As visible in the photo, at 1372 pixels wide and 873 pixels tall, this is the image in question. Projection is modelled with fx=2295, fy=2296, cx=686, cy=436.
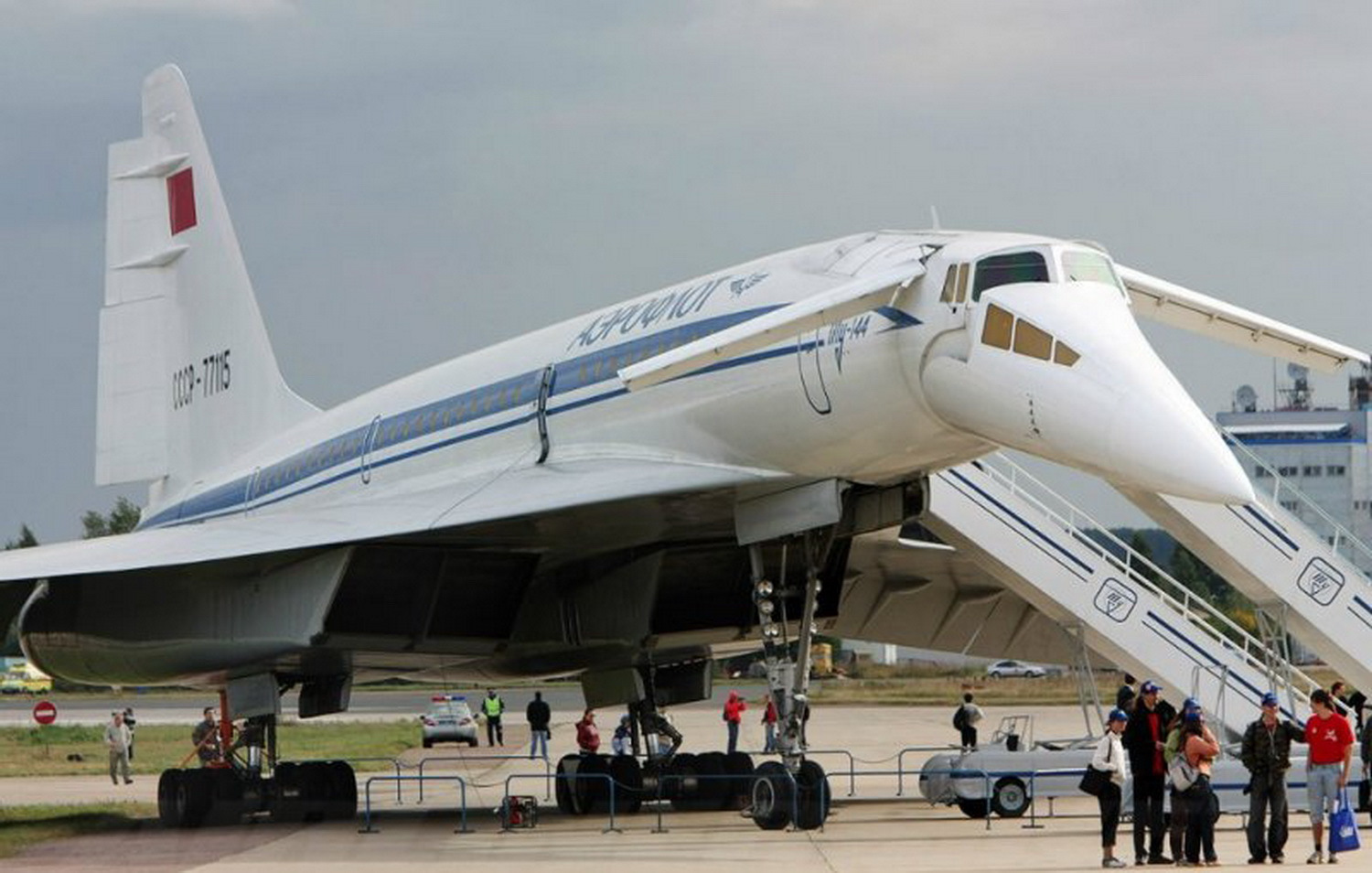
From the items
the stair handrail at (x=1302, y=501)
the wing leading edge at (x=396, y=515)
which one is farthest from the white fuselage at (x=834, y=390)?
the stair handrail at (x=1302, y=501)

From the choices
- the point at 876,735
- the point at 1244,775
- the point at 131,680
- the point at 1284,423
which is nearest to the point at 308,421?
the point at 131,680

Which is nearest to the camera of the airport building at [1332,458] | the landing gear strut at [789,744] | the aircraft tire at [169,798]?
the landing gear strut at [789,744]

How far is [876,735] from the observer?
37.3 metres

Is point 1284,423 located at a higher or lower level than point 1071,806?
higher

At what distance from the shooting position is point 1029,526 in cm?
1964

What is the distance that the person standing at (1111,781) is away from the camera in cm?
1370

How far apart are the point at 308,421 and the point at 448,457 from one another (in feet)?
13.2

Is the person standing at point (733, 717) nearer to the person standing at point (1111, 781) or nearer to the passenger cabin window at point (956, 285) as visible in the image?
the person standing at point (1111, 781)

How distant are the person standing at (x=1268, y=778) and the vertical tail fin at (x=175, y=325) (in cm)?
1154

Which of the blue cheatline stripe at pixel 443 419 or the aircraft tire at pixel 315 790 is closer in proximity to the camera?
the blue cheatline stripe at pixel 443 419

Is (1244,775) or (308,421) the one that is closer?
(1244,775)

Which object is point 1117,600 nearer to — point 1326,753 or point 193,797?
point 1326,753

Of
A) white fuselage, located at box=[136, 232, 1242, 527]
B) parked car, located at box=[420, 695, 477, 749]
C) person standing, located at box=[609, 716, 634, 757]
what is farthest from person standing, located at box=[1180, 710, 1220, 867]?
parked car, located at box=[420, 695, 477, 749]

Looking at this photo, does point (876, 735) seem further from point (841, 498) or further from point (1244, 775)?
point (841, 498)
